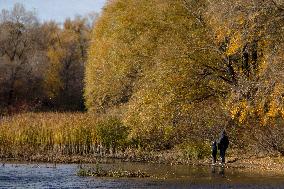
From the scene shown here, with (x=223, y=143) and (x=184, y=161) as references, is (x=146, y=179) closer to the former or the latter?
(x=223, y=143)

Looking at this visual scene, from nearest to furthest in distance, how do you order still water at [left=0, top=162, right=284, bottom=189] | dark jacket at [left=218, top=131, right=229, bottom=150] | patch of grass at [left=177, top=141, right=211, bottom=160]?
still water at [left=0, top=162, right=284, bottom=189]
dark jacket at [left=218, top=131, right=229, bottom=150]
patch of grass at [left=177, top=141, right=211, bottom=160]

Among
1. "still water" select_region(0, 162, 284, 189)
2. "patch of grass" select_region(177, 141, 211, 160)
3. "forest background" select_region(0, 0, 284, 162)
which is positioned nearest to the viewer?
"still water" select_region(0, 162, 284, 189)

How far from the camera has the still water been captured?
2088 cm

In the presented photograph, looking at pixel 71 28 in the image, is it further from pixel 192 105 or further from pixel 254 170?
pixel 254 170

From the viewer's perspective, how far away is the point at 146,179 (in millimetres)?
22703

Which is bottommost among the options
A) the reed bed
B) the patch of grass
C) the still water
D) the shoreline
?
the still water

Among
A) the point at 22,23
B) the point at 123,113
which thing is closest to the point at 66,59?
the point at 22,23

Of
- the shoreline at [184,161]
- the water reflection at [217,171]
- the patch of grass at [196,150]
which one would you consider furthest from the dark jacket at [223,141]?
the patch of grass at [196,150]

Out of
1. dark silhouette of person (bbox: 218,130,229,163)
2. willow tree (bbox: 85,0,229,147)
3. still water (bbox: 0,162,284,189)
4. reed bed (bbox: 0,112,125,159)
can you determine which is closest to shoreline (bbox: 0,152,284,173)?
dark silhouette of person (bbox: 218,130,229,163)

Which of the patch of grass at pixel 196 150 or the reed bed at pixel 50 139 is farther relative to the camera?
the patch of grass at pixel 196 150

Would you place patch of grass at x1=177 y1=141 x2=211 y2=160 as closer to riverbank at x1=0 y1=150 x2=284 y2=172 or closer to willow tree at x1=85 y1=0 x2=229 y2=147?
riverbank at x1=0 y1=150 x2=284 y2=172

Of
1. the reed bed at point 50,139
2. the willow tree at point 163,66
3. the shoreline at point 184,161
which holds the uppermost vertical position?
the willow tree at point 163,66

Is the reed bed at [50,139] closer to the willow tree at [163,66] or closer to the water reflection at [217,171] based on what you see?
the willow tree at [163,66]

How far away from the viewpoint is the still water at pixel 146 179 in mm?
20875
